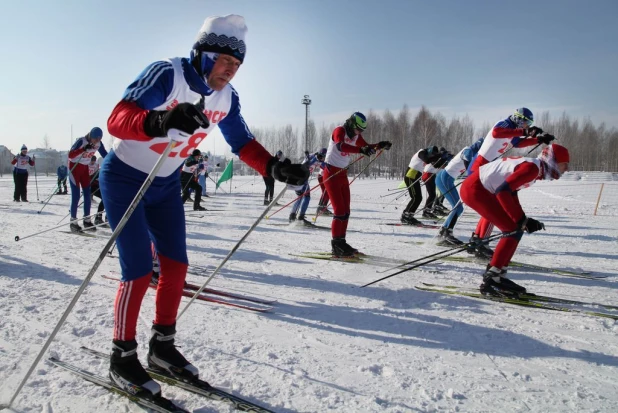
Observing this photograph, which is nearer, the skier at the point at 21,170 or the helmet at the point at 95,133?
the helmet at the point at 95,133

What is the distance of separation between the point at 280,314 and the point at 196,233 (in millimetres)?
4998

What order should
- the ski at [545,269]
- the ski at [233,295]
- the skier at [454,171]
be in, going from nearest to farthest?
the ski at [233,295] → the ski at [545,269] → the skier at [454,171]

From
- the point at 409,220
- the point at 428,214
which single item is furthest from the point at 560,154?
the point at 428,214

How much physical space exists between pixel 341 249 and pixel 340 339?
111 inches

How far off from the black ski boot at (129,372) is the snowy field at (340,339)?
91mm

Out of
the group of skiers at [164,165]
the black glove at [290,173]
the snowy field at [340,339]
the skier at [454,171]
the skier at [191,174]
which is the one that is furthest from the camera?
the skier at [191,174]

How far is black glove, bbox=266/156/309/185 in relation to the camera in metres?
2.29

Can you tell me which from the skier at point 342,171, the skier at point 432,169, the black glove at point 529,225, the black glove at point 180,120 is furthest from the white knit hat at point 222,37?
the skier at point 432,169

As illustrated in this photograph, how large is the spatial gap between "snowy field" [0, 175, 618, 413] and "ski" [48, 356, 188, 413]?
1.6 inches

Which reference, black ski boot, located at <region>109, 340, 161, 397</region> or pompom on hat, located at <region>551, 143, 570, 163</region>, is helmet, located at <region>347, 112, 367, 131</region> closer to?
pompom on hat, located at <region>551, 143, 570, 163</region>

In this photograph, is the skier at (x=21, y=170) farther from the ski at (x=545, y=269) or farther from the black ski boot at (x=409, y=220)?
A: the ski at (x=545, y=269)

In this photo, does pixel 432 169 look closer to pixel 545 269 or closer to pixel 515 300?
pixel 545 269

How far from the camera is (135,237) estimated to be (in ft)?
6.65

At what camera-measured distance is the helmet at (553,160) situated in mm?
3852
